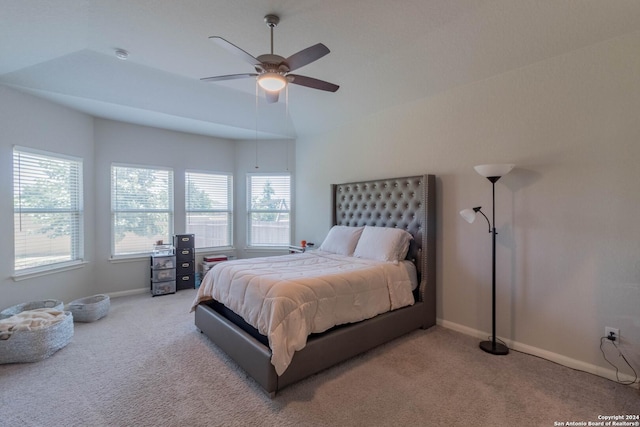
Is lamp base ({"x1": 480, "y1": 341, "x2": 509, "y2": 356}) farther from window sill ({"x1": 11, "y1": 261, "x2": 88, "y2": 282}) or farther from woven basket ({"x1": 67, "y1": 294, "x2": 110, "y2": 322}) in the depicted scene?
window sill ({"x1": 11, "y1": 261, "x2": 88, "y2": 282})

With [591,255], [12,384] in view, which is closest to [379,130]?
[591,255]

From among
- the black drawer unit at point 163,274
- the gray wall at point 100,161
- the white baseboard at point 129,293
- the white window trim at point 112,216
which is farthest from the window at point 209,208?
the white baseboard at point 129,293

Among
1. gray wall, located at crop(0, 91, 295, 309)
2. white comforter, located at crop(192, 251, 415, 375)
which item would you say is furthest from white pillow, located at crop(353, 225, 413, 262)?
gray wall, located at crop(0, 91, 295, 309)

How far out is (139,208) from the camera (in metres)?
4.62

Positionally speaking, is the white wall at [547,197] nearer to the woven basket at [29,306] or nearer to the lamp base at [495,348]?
the lamp base at [495,348]

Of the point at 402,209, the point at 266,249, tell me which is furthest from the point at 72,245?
the point at 402,209

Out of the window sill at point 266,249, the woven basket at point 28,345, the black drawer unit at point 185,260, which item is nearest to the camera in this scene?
the woven basket at point 28,345

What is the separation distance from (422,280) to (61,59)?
4432 millimetres

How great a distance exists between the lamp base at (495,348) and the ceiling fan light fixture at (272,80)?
2989 millimetres

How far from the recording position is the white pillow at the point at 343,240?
3.63 m

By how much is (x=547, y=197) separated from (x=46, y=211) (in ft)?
18.4

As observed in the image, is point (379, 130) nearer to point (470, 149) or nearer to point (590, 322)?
point (470, 149)

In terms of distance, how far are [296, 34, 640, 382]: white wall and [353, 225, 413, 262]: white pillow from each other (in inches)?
18.1

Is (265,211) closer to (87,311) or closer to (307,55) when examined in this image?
(87,311)
